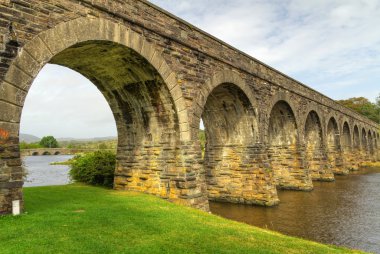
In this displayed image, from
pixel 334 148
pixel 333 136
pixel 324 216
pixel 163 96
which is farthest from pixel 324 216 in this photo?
pixel 333 136

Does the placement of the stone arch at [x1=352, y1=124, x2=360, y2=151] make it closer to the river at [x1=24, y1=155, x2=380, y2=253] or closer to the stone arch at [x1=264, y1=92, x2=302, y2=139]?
the river at [x1=24, y1=155, x2=380, y2=253]

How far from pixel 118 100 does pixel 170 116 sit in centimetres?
219

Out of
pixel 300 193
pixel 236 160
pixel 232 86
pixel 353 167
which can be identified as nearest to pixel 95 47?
pixel 232 86

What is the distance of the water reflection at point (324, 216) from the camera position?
8.93 meters

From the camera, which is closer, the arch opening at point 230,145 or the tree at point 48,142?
the arch opening at point 230,145

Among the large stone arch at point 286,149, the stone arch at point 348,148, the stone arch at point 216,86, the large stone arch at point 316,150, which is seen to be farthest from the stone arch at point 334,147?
the stone arch at point 216,86

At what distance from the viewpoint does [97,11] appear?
784cm

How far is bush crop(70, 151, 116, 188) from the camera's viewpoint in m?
12.6

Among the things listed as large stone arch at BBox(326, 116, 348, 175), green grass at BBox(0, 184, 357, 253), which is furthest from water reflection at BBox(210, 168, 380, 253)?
large stone arch at BBox(326, 116, 348, 175)

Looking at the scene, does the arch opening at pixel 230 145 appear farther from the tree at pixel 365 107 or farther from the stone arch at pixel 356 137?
the tree at pixel 365 107

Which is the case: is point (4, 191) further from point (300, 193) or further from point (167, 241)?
point (300, 193)

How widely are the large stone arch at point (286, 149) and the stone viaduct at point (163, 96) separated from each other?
6cm

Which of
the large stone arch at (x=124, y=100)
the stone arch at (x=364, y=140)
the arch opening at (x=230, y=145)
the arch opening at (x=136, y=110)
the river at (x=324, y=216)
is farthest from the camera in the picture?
the stone arch at (x=364, y=140)

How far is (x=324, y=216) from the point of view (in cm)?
1147
